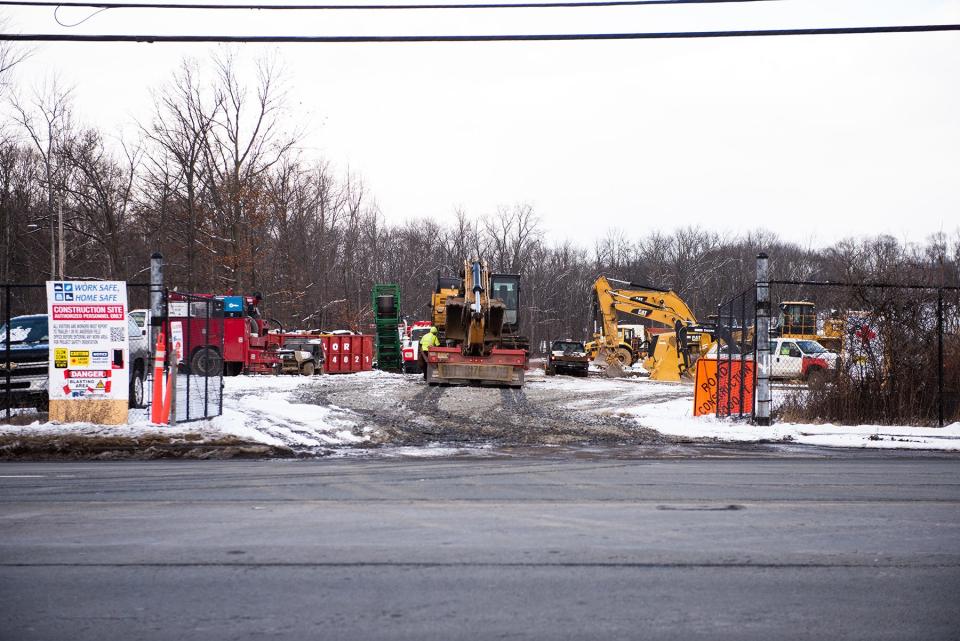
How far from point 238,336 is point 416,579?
3015 cm

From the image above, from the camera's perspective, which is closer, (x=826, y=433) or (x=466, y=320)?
(x=826, y=433)

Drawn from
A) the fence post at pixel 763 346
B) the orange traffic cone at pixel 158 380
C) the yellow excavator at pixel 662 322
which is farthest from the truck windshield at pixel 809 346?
the orange traffic cone at pixel 158 380

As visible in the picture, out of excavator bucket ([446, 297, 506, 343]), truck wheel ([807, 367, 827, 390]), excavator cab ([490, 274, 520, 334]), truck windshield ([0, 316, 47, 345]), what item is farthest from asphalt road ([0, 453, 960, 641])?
excavator cab ([490, 274, 520, 334])

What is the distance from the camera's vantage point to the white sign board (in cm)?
1543

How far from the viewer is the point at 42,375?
17.8 m

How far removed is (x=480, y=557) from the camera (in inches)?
264

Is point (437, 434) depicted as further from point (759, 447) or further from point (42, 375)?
point (42, 375)

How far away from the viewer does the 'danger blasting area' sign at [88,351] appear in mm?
15438

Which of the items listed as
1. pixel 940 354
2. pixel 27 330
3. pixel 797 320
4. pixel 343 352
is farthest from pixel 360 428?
pixel 797 320

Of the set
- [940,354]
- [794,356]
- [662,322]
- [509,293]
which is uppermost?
[509,293]

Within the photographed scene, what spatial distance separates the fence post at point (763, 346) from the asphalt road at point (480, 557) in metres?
6.38

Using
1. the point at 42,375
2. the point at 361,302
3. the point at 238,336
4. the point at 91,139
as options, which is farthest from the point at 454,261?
the point at 42,375

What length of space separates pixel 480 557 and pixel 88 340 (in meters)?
10.9

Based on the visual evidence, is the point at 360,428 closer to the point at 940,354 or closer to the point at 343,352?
the point at 940,354
